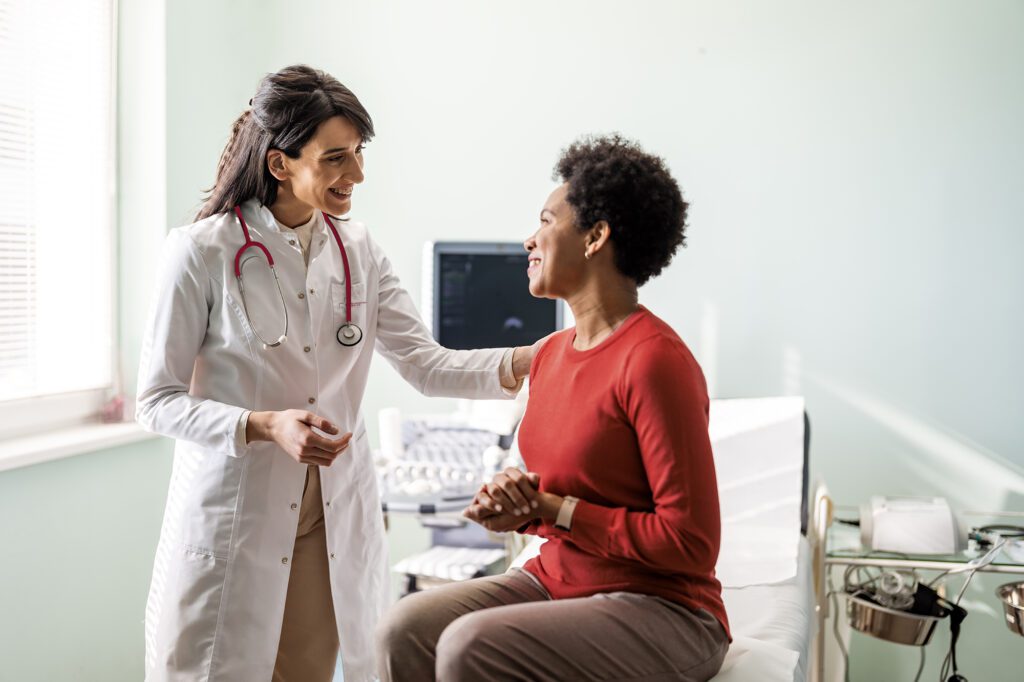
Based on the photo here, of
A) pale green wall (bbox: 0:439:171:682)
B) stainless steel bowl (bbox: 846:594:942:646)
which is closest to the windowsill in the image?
pale green wall (bbox: 0:439:171:682)

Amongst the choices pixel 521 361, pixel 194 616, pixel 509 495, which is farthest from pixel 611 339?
pixel 194 616

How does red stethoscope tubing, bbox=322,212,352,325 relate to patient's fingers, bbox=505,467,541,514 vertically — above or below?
above

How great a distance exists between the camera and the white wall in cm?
249

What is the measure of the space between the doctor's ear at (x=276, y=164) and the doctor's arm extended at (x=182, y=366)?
0.18 meters

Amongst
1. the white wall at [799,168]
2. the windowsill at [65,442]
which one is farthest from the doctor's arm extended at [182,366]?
A: the white wall at [799,168]

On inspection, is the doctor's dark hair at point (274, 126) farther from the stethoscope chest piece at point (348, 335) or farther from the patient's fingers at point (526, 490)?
the patient's fingers at point (526, 490)

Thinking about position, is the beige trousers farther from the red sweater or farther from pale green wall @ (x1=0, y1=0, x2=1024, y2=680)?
pale green wall @ (x1=0, y1=0, x2=1024, y2=680)

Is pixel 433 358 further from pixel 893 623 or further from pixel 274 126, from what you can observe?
pixel 893 623

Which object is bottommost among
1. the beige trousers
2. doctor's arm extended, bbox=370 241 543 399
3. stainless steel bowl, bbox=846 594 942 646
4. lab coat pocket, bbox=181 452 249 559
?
stainless steel bowl, bbox=846 594 942 646

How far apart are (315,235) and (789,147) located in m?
1.58

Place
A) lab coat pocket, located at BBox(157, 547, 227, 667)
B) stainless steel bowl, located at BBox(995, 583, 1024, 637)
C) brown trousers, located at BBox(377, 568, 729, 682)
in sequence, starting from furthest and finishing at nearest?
stainless steel bowl, located at BBox(995, 583, 1024, 637), lab coat pocket, located at BBox(157, 547, 227, 667), brown trousers, located at BBox(377, 568, 729, 682)

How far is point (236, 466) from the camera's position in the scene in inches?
58.9

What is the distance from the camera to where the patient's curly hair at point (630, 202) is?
1.37 meters

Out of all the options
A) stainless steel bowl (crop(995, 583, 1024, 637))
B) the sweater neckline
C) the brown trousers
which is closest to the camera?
the brown trousers
